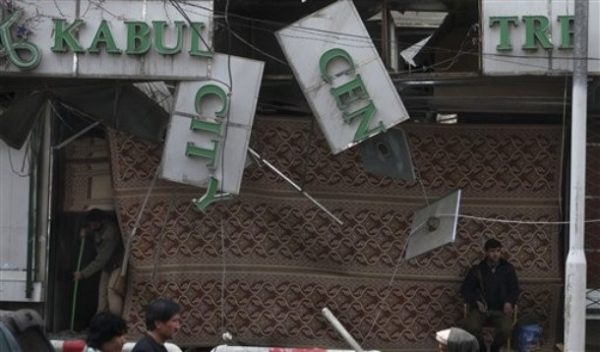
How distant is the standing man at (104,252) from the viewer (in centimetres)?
1037

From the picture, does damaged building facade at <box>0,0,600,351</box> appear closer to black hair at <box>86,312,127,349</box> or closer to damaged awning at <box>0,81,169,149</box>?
damaged awning at <box>0,81,169,149</box>

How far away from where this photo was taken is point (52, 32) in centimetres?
946

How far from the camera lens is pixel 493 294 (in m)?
9.72

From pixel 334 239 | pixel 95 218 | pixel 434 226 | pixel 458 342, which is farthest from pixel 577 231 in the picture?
pixel 95 218

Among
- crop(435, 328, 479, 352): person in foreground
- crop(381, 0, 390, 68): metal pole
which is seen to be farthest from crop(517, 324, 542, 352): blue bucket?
crop(435, 328, 479, 352): person in foreground

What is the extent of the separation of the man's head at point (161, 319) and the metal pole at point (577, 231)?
454cm

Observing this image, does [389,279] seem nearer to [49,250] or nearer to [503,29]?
[503,29]

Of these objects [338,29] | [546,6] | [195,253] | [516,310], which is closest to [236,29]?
[338,29]

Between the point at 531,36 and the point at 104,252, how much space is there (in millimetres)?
4867

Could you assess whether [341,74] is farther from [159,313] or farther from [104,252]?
[159,313]

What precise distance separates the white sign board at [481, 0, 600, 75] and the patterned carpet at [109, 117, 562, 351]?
3.29 ft

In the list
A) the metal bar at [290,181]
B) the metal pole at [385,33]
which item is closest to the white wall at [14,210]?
the metal bar at [290,181]

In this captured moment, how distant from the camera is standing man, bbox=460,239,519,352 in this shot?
9.65 meters

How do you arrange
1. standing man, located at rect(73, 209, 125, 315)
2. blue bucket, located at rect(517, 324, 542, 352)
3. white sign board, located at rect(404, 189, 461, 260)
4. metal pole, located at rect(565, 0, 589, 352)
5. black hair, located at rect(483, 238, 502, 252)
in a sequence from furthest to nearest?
1. standing man, located at rect(73, 209, 125, 315)
2. blue bucket, located at rect(517, 324, 542, 352)
3. black hair, located at rect(483, 238, 502, 252)
4. white sign board, located at rect(404, 189, 461, 260)
5. metal pole, located at rect(565, 0, 589, 352)
